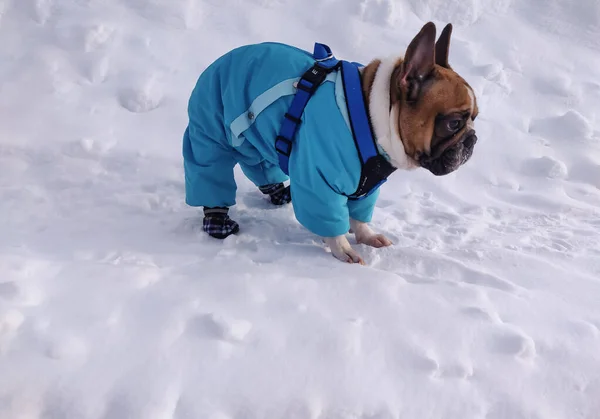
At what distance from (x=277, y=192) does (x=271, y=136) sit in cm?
63

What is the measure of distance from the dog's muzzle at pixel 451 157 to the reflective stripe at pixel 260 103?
1.75 feet

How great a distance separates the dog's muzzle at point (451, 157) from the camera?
2.12 metres

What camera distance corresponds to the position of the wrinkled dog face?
2004mm

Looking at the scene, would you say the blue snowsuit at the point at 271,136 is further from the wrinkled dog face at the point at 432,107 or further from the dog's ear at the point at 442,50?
the dog's ear at the point at 442,50

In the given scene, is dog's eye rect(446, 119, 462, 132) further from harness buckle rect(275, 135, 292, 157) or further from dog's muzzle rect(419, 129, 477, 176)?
harness buckle rect(275, 135, 292, 157)

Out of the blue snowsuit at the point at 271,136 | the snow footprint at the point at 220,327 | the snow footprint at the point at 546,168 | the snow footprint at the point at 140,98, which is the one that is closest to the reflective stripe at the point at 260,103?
the blue snowsuit at the point at 271,136

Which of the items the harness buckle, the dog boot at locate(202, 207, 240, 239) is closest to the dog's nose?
the harness buckle

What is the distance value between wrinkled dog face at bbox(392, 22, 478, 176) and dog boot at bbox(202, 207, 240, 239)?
3.15 ft

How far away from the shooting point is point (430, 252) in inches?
95.9

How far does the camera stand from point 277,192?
2.95m

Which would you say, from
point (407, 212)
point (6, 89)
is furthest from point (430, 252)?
point (6, 89)

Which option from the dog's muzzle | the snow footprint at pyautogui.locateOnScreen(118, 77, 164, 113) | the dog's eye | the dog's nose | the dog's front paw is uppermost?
the dog's eye

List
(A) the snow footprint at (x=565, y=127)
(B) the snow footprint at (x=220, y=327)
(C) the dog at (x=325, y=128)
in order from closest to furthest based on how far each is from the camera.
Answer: (B) the snow footprint at (x=220, y=327) → (C) the dog at (x=325, y=128) → (A) the snow footprint at (x=565, y=127)

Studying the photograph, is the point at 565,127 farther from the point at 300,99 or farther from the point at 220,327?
the point at 220,327
